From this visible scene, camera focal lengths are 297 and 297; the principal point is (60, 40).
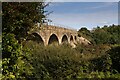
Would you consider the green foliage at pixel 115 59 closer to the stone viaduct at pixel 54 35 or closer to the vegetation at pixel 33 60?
the vegetation at pixel 33 60

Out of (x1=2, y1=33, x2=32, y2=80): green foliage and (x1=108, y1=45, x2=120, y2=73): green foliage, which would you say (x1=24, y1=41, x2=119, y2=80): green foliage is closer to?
(x1=108, y1=45, x2=120, y2=73): green foliage

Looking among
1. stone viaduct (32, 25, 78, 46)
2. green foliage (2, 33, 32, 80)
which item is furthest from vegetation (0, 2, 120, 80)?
stone viaduct (32, 25, 78, 46)

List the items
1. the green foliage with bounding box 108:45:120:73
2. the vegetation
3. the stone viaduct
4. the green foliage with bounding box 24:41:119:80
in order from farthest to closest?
the stone viaduct < the green foliage with bounding box 108:45:120:73 < the green foliage with bounding box 24:41:119:80 < the vegetation

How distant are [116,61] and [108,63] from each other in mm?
672

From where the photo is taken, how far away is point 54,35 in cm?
3862

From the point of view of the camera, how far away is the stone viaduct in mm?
32162

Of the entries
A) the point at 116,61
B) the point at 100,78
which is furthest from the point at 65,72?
the point at 116,61

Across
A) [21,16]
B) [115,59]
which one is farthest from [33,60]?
[115,59]

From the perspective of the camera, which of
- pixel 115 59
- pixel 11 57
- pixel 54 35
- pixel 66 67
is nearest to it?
pixel 11 57

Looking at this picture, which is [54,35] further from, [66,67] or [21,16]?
[21,16]

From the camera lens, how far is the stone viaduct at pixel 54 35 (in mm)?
32162

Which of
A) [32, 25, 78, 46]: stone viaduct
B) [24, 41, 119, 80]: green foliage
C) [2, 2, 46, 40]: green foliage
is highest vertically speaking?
[32, 25, 78, 46]: stone viaduct

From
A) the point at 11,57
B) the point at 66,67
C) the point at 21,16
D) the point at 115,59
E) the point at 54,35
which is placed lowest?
the point at 66,67

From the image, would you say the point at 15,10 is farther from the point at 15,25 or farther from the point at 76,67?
the point at 76,67
